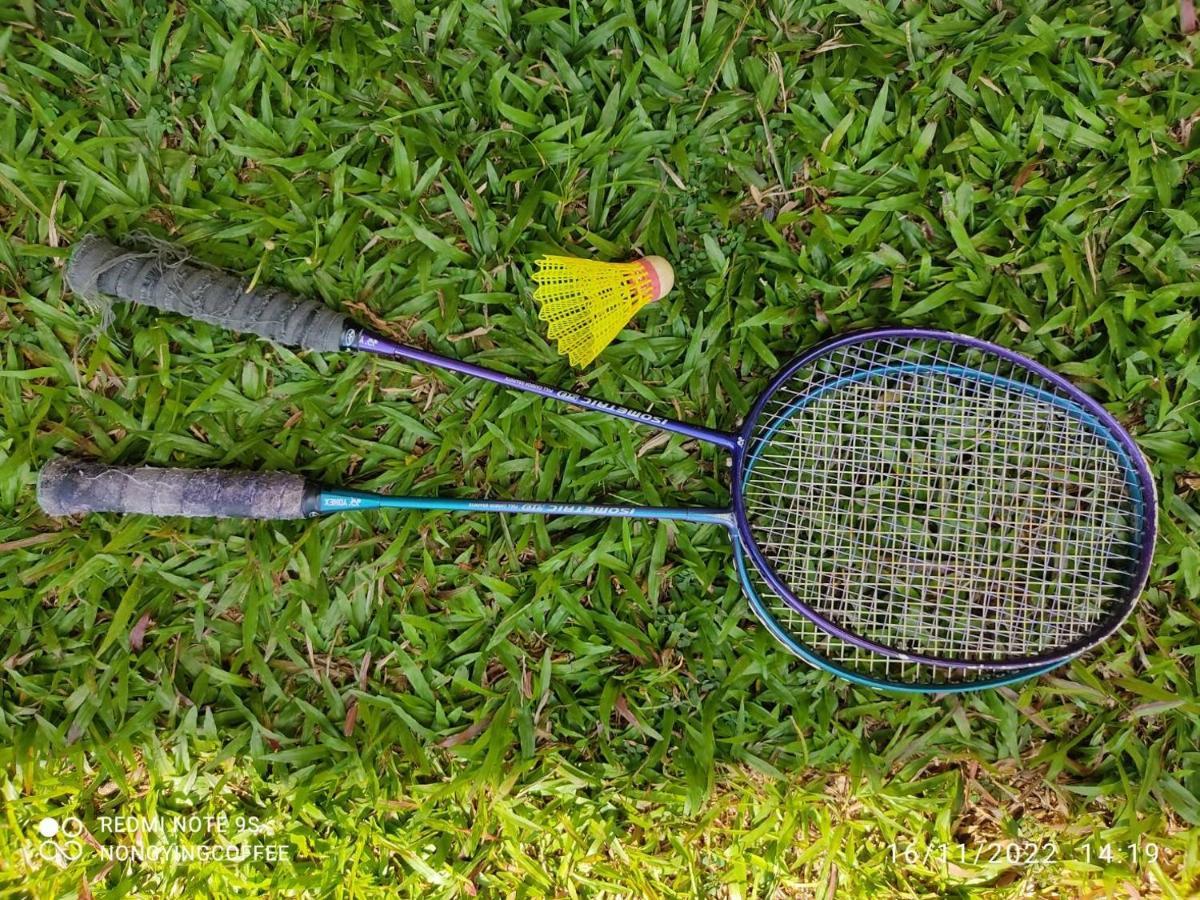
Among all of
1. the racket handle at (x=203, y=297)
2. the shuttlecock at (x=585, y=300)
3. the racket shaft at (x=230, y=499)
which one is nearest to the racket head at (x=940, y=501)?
the racket shaft at (x=230, y=499)

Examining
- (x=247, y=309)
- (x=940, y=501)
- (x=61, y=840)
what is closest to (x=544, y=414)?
(x=247, y=309)

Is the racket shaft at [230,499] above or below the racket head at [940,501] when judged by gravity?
below

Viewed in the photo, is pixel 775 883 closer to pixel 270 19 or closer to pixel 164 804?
pixel 164 804

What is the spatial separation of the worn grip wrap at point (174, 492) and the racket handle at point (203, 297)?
1.00 feet

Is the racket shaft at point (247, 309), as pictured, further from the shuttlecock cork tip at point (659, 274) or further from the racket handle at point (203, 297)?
the shuttlecock cork tip at point (659, 274)

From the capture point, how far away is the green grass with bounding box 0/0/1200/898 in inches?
68.4

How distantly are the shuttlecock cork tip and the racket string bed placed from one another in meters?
0.35

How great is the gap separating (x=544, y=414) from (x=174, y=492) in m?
0.78

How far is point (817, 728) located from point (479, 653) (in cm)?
75

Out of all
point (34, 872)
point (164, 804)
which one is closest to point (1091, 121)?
point (164, 804)

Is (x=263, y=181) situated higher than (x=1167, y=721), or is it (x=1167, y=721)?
(x=263, y=181)

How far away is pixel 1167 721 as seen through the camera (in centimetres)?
176
